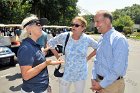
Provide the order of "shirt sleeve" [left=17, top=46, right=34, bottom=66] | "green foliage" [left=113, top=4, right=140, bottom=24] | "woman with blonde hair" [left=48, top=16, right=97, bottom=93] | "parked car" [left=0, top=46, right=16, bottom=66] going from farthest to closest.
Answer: "green foliage" [left=113, top=4, right=140, bottom=24] < "parked car" [left=0, top=46, right=16, bottom=66] < "woman with blonde hair" [left=48, top=16, right=97, bottom=93] < "shirt sleeve" [left=17, top=46, right=34, bottom=66]

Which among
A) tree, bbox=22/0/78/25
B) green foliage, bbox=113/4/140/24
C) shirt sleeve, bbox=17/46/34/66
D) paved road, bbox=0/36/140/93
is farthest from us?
green foliage, bbox=113/4/140/24

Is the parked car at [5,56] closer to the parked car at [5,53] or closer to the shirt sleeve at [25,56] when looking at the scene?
the parked car at [5,53]

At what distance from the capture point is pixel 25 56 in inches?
152

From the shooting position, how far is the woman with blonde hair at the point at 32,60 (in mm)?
3842

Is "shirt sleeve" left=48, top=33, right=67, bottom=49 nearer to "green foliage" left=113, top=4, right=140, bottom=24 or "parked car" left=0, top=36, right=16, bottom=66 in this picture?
"parked car" left=0, top=36, right=16, bottom=66

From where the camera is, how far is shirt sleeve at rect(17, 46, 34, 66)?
3.83 metres

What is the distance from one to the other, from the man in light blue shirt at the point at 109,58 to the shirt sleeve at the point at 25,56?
2.79ft

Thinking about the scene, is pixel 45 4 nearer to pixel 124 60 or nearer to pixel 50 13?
pixel 50 13

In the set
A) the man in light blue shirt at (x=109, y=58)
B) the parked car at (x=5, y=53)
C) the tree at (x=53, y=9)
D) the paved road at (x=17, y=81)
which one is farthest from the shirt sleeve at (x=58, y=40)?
the tree at (x=53, y=9)

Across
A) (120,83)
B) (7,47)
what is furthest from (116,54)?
(7,47)

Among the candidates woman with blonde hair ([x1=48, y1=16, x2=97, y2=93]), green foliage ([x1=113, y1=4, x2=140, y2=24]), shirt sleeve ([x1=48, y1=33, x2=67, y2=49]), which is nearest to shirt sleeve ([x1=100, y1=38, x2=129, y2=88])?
woman with blonde hair ([x1=48, y1=16, x2=97, y2=93])

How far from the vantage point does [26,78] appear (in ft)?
12.6

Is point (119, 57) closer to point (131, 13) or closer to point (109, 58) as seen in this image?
point (109, 58)

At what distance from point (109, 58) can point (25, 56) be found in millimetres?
977
